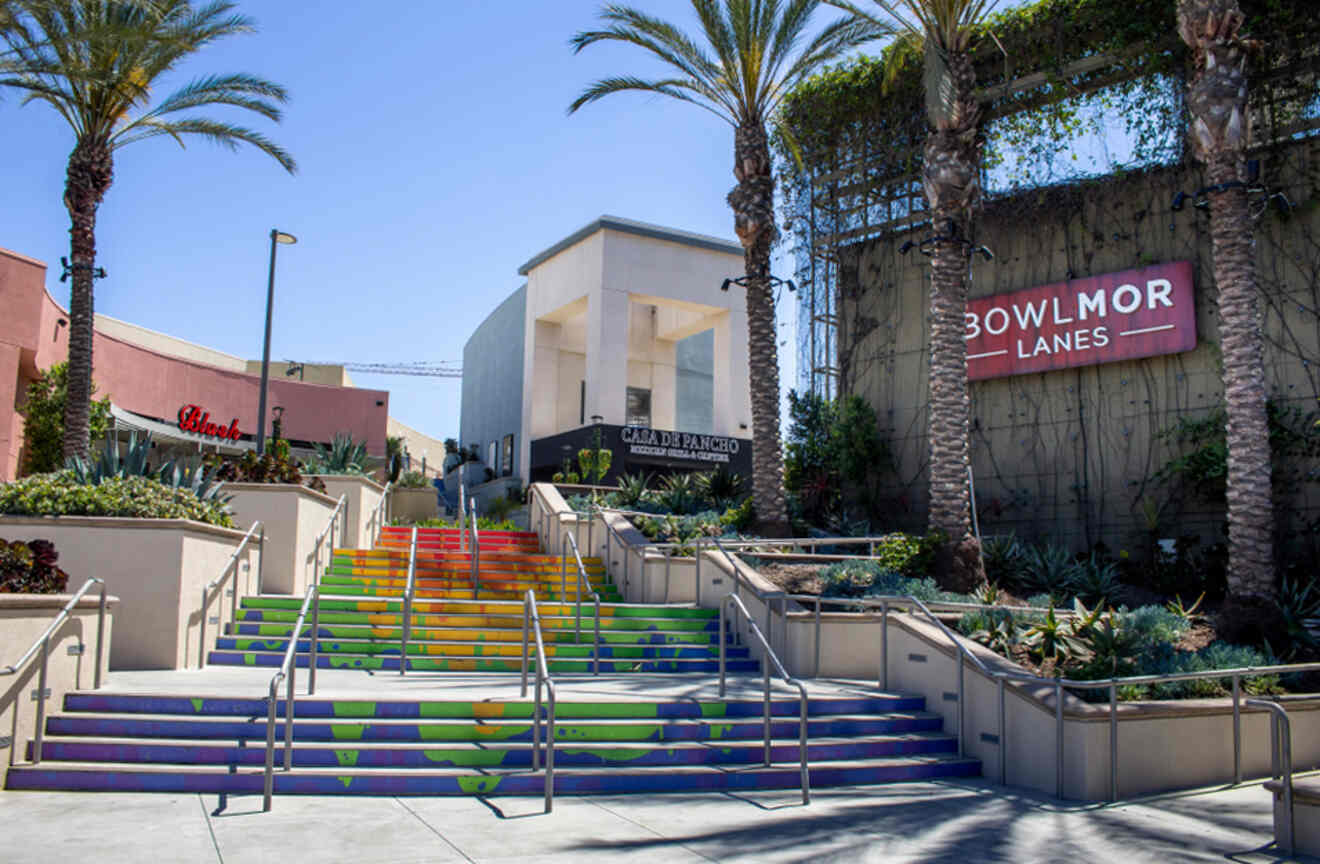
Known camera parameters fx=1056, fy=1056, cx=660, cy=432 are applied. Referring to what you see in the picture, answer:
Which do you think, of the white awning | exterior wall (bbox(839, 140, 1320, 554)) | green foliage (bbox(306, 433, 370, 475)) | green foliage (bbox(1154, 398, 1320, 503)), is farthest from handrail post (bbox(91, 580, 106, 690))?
the white awning

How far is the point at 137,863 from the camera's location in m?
5.63

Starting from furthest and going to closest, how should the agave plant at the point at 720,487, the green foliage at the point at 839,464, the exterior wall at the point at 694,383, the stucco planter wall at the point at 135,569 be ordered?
the exterior wall at the point at 694,383 → the green foliage at the point at 839,464 → the agave plant at the point at 720,487 → the stucco planter wall at the point at 135,569

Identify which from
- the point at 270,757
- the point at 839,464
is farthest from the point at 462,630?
the point at 839,464

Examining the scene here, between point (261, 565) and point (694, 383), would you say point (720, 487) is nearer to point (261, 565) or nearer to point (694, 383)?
point (261, 565)

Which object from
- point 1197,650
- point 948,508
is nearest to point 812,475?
point 948,508

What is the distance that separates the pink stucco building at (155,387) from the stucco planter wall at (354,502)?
7720 mm

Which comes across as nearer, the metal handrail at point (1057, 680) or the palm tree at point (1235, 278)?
the metal handrail at point (1057, 680)

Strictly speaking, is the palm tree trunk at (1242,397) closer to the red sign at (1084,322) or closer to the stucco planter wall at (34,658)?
the red sign at (1084,322)

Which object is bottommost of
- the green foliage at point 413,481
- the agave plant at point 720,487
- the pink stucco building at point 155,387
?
the agave plant at point 720,487

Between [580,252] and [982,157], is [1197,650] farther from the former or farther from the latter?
[580,252]

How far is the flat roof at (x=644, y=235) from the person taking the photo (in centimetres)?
3228

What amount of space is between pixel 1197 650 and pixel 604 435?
20359 millimetres

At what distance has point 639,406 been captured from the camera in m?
38.8

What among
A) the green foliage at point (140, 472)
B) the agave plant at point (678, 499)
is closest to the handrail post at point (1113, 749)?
the green foliage at point (140, 472)
